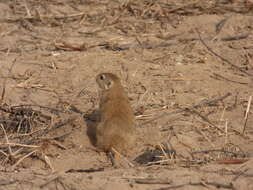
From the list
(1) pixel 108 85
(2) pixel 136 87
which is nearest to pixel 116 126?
(1) pixel 108 85

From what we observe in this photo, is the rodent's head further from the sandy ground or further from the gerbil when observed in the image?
the sandy ground

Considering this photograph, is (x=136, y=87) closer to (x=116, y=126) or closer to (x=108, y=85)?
(x=108, y=85)

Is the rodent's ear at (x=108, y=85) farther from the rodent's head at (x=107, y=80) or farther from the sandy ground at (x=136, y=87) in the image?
the sandy ground at (x=136, y=87)

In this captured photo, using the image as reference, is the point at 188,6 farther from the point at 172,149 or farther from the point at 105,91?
the point at 172,149

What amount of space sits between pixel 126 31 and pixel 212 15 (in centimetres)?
127

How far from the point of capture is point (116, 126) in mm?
5246

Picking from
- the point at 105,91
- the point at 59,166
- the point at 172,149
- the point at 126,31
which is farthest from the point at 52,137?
the point at 126,31

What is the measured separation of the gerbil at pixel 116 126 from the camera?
17.1ft

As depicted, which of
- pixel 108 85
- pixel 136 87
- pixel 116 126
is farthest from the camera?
pixel 136 87

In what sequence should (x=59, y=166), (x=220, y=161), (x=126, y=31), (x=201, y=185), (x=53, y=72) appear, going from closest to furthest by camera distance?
(x=201, y=185)
(x=220, y=161)
(x=59, y=166)
(x=53, y=72)
(x=126, y=31)

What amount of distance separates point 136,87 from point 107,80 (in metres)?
0.75

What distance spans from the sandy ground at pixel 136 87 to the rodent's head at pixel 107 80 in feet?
1.18

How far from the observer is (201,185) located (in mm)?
4078

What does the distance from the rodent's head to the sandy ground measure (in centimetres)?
36
